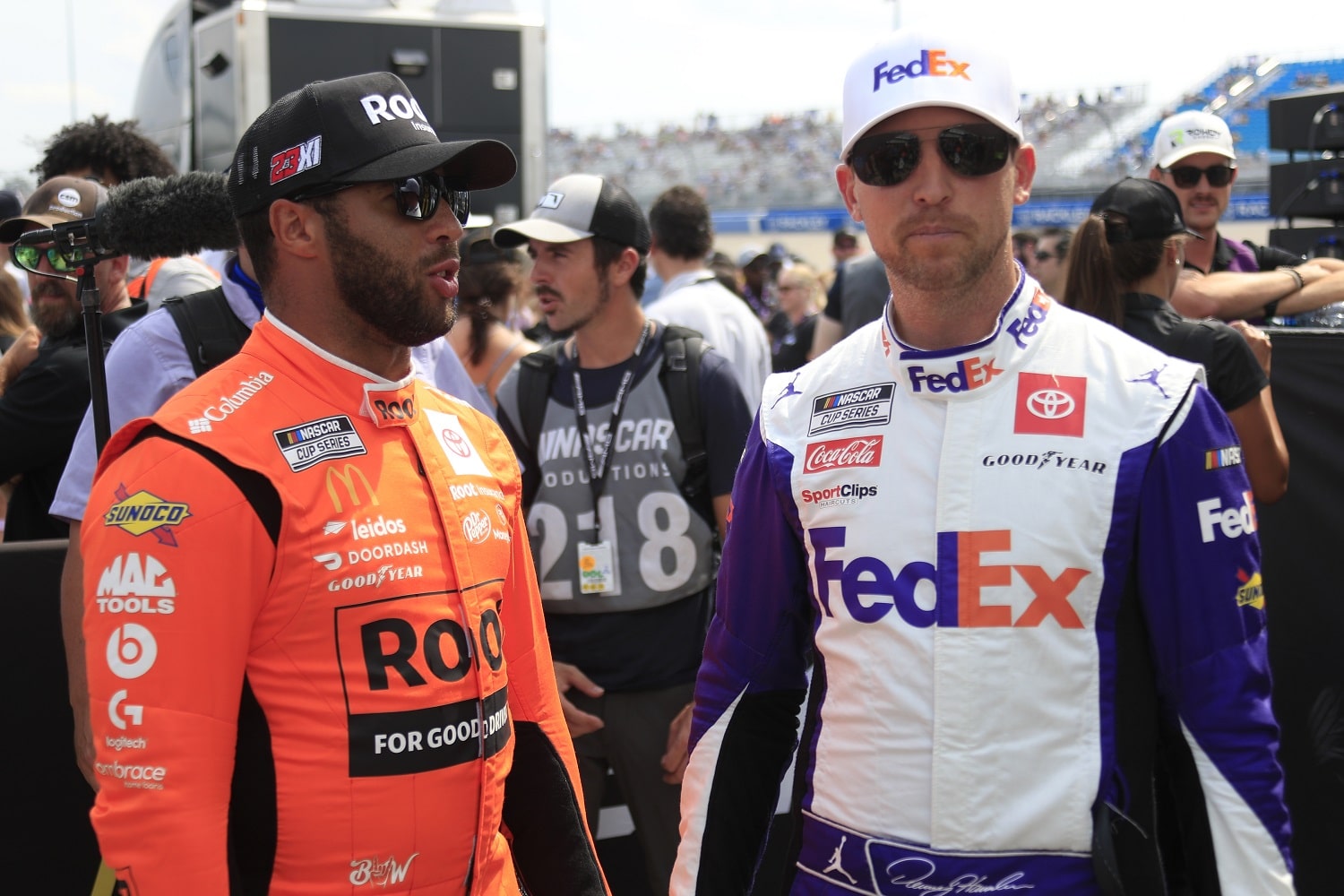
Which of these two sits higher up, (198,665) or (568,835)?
(198,665)

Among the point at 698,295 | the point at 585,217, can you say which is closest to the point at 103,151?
the point at 585,217

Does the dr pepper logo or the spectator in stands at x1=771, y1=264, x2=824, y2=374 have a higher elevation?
the spectator in stands at x1=771, y1=264, x2=824, y2=374

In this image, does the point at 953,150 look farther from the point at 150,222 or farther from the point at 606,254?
the point at 606,254

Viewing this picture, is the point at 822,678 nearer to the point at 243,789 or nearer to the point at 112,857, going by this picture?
→ the point at 243,789

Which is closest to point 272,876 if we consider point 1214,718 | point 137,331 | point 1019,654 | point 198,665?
point 198,665

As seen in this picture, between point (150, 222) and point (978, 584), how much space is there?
175cm

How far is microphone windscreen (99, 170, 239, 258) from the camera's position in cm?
246

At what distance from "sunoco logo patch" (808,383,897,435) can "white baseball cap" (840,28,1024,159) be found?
410 millimetres

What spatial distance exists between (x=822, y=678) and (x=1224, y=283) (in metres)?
2.94

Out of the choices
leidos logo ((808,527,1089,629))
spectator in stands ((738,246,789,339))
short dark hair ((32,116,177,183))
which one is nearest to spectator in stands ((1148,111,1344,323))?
leidos logo ((808,527,1089,629))

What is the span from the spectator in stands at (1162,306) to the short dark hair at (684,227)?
9.11 ft

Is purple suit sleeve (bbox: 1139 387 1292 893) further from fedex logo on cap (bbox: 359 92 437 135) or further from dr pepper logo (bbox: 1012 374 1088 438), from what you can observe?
fedex logo on cap (bbox: 359 92 437 135)

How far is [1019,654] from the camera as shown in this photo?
175 cm

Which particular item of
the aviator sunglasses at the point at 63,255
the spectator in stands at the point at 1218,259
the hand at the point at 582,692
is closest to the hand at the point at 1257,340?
the spectator in stands at the point at 1218,259
